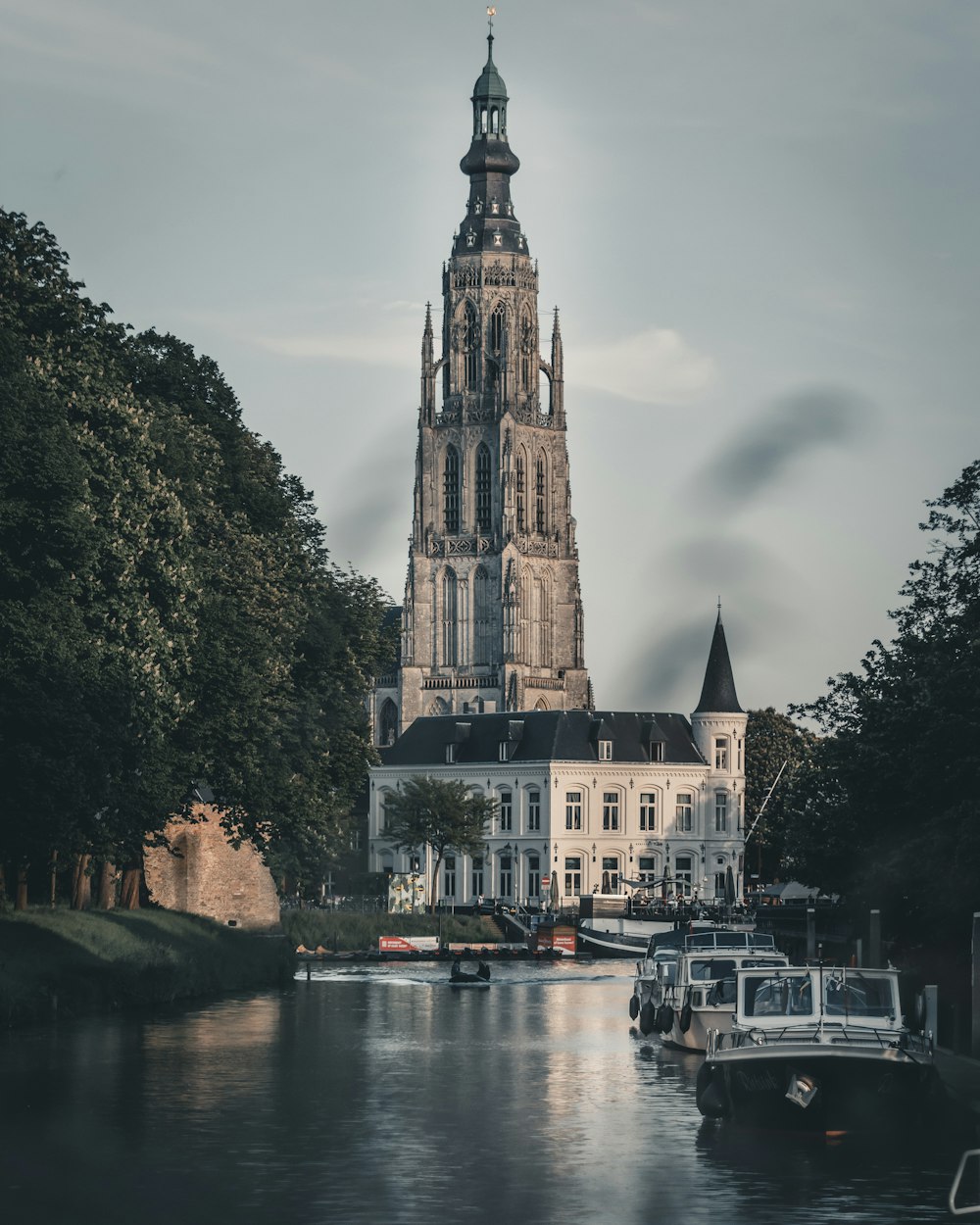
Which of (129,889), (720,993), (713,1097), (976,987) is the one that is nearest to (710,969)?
(720,993)

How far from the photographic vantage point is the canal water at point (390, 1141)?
106 ft

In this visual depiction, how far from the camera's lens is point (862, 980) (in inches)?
1677

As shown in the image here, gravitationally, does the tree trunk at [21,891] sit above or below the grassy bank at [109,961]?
above

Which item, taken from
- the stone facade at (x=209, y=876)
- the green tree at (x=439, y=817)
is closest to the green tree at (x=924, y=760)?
the stone facade at (x=209, y=876)

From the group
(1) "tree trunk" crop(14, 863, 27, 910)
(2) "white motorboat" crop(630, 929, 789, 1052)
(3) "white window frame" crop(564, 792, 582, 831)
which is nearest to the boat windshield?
(2) "white motorboat" crop(630, 929, 789, 1052)

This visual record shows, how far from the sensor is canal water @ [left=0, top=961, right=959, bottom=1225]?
1271 inches

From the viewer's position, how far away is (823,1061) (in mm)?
39781

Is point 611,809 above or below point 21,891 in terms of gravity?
above

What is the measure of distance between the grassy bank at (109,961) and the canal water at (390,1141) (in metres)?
1.53

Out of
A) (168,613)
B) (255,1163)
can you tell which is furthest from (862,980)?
(168,613)

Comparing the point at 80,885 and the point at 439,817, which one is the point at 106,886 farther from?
the point at 439,817

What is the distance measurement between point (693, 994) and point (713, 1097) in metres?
18.4

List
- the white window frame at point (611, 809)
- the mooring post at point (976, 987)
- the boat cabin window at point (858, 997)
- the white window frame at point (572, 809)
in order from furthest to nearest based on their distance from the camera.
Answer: the white window frame at point (611, 809), the white window frame at point (572, 809), the mooring post at point (976, 987), the boat cabin window at point (858, 997)

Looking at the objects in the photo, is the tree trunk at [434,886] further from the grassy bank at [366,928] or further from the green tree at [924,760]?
the green tree at [924,760]
